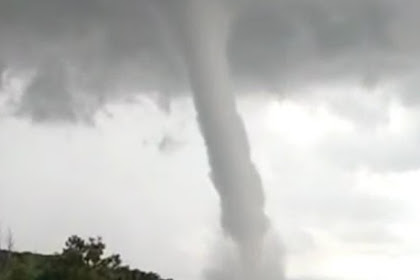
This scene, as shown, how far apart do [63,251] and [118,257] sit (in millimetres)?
5467

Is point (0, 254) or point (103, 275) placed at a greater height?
point (0, 254)

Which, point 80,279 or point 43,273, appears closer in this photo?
point 80,279

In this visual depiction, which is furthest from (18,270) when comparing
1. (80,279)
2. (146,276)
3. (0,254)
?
(0,254)

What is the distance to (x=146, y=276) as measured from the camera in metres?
98.1

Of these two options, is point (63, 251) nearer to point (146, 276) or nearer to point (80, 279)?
point (80, 279)

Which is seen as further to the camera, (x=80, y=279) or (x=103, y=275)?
(x=103, y=275)

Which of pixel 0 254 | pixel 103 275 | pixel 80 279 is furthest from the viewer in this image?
pixel 0 254

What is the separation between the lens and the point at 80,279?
66.6 metres

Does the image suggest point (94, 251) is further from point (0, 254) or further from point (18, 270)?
point (0, 254)

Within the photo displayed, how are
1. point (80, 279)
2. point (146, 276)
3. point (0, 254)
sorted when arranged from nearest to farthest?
point (80, 279)
point (146, 276)
point (0, 254)

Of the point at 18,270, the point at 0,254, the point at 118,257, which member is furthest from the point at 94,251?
the point at 0,254

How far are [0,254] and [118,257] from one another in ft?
162

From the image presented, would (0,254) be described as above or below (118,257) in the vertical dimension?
above

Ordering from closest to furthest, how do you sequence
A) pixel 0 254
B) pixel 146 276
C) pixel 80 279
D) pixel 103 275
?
pixel 80 279 < pixel 103 275 < pixel 146 276 < pixel 0 254
